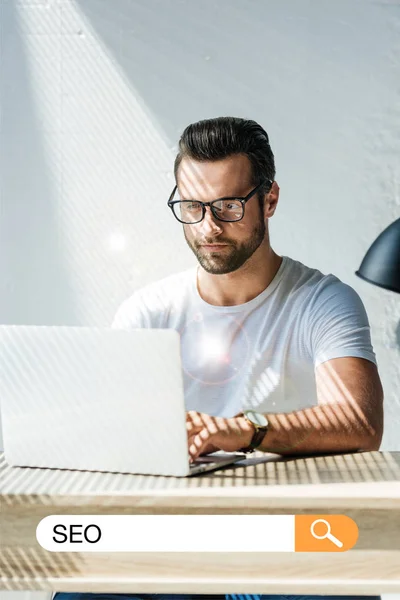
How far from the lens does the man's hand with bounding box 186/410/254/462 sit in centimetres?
169

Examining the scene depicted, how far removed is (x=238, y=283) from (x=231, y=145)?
51 centimetres

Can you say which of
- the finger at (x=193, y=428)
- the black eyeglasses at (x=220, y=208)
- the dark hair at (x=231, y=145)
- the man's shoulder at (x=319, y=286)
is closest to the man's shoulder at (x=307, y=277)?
the man's shoulder at (x=319, y=286)

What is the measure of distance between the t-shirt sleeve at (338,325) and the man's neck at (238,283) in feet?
0.80

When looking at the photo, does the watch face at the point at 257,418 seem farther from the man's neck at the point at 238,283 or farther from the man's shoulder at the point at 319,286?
the man's neck at the point at 238,283

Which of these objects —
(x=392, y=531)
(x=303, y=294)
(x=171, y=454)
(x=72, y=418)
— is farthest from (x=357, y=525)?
(x=303, y=294)

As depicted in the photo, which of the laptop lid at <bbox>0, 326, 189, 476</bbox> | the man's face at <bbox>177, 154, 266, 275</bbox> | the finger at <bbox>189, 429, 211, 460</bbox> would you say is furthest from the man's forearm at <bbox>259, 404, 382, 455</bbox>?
the man's face at <bbox>177, 154, 266, 275</bbox>

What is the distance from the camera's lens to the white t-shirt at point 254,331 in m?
2.65

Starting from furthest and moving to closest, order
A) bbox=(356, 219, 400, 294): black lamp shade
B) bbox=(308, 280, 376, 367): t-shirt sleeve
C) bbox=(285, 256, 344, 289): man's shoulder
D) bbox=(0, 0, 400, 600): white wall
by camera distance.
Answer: bbox=(0, 0, 400, 600): white wall → bbox=(285, 256, 344, 289): man's shoulder → bbox=(356, 219, 400, 294): black lamp shade → bbox=(308, 280, 376, 367): t-shirt sleeve

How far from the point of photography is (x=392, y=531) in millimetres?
1446

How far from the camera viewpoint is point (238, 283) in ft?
9.36

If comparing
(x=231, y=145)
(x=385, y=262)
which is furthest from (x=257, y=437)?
(x=231, y=145)

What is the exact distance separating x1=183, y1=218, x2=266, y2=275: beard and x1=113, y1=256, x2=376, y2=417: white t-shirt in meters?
0.07

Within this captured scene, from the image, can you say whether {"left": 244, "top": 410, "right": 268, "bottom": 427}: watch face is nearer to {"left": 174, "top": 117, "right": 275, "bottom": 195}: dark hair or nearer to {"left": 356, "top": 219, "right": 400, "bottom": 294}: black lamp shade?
{"left": 356, "top": 219, "right": 400, "bottom": 294}: black lamp shade

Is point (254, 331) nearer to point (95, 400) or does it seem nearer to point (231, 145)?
point (231, 145)
